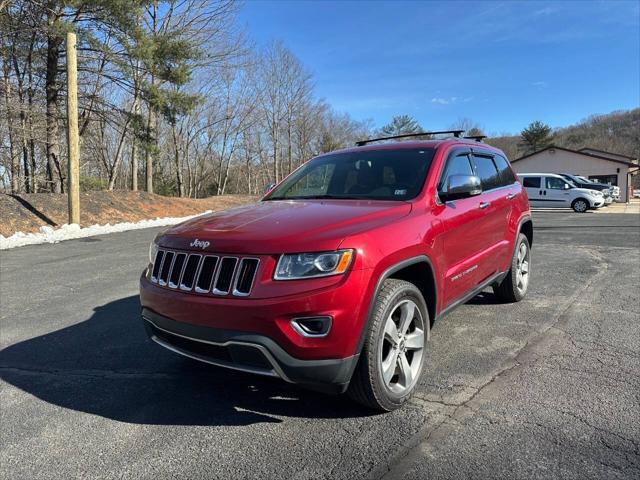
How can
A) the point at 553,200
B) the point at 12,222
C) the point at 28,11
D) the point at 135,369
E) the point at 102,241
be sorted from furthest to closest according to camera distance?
the point at 553,200 < the point at 28,11 < the point at 12,222 < the point at 102,241 < the point at 135,369

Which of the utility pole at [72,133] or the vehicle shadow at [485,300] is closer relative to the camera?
the vehicle shadow at [485,300]

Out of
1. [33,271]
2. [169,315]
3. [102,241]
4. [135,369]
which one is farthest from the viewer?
[102,241]

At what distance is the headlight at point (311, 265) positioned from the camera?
8.44ft

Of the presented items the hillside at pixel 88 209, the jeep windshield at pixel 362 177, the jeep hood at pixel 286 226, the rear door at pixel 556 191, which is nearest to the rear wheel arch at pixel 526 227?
the jeep windshield at pixel 362 177

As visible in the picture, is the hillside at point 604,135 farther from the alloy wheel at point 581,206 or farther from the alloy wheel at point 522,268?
the alloy wheel at point 522,268

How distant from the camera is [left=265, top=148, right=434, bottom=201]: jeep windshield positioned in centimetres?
371

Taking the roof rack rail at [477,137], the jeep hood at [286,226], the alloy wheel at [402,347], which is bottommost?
the alloy wheel at [402,347]

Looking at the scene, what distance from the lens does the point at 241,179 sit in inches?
2330

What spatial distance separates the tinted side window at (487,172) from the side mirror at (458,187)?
0.91 meters

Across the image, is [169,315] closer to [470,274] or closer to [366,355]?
[366,355]

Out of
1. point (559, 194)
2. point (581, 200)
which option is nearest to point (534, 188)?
point (559, 194)

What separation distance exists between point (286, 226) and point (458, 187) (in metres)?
1.47

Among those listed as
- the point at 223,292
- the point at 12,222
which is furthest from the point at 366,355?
the point at 12,222

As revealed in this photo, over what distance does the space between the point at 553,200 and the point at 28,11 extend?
85.2 feet
